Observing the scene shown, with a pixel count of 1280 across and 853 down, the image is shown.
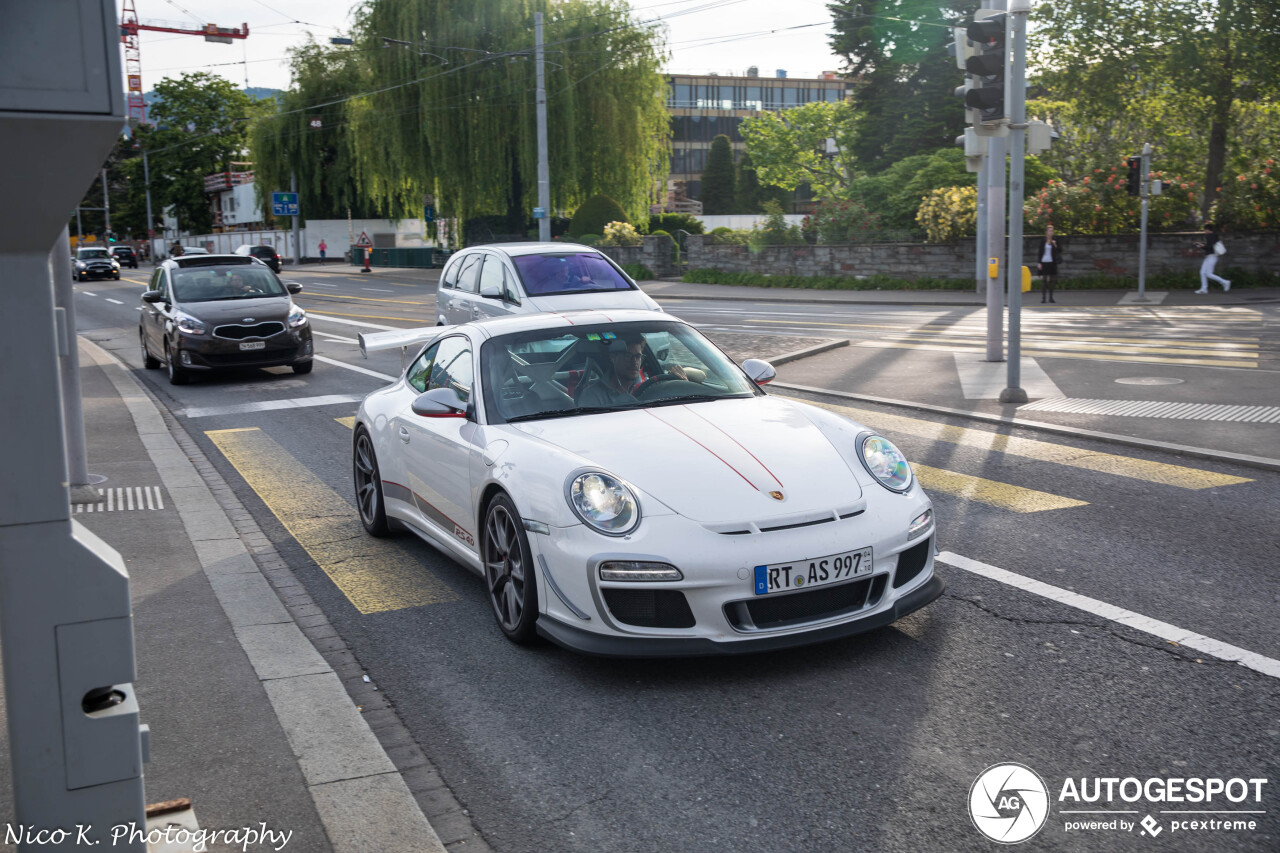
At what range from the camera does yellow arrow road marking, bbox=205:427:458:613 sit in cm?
605

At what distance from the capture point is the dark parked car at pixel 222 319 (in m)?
15.6

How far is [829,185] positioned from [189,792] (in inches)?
2931

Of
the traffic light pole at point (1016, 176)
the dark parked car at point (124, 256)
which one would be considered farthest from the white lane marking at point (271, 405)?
the dark parked car at point (124, 256)

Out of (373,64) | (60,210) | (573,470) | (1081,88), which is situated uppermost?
(373,64)

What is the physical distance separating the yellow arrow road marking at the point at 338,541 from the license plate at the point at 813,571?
6.86 ft

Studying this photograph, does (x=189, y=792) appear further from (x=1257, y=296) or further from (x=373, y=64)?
(x=373, y=64)

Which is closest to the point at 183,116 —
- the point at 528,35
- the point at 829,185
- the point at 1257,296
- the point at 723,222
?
the point at 723,222

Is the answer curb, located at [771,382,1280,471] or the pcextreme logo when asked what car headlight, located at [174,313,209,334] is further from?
the pcextreme logo

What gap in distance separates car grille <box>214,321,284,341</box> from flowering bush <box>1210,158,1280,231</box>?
23909 mm

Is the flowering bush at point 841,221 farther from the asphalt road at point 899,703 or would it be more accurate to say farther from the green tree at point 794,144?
the green tree at point 794,144

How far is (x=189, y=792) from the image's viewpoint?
12.3 feet

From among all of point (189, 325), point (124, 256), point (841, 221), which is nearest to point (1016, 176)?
point (189, 325)

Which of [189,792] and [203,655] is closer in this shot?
[189,792]

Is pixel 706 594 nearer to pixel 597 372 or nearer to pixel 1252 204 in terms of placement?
pixel 597 372
